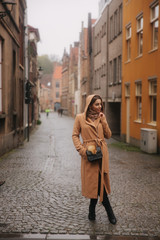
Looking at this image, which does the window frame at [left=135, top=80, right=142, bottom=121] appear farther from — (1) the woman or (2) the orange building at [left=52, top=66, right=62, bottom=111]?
(2) the orange building at [left=52, top=66, right=62, bottom=111]

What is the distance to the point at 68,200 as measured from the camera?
22.1 feet

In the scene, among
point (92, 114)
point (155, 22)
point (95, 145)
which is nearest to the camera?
point (95, 145)

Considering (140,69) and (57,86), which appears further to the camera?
(57,86)

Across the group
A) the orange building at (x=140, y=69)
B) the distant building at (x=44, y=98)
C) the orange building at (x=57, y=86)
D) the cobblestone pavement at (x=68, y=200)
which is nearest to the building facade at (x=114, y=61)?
the orange building at (x=140, y=69)

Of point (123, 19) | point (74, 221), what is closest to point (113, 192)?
point (74, 221)

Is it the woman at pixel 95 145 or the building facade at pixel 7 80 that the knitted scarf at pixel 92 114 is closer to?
the woman at pixel 95 145

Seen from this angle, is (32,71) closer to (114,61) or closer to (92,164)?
(114,61)

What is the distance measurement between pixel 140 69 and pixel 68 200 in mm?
11938

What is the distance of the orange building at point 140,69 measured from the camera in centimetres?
1560

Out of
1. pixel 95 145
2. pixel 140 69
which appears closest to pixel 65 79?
pixel 140 69

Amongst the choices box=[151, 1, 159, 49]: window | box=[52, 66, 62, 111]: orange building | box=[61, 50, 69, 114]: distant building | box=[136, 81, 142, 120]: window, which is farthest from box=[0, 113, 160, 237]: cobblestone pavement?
box=[52, 66, 62, 111]: orange building

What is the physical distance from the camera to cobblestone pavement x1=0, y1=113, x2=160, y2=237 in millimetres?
5090

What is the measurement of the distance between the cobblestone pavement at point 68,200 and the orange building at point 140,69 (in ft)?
16.4

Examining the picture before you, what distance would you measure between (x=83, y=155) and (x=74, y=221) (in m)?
1.02
